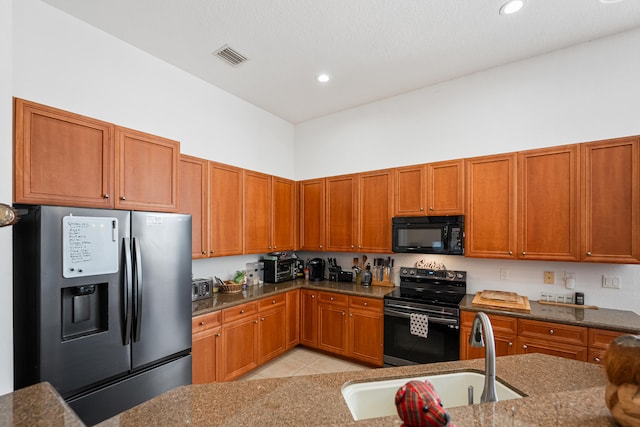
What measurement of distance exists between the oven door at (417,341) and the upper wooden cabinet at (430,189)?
3.53ft

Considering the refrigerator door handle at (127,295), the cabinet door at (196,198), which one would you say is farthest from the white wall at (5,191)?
the cabinet door at (196,198)

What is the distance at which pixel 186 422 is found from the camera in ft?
2.94

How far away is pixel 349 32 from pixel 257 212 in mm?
2120

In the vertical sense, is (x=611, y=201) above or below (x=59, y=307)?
above

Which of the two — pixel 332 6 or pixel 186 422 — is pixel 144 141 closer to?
pixel 332 6

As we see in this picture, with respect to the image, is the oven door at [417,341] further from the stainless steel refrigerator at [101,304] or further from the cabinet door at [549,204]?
the stainless steel refrigerator at [101,304]

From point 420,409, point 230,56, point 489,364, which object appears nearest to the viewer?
point 420,409

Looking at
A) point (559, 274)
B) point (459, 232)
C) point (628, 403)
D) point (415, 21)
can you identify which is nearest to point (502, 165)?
point (459, 232)

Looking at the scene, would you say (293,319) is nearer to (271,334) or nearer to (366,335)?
(271,334)

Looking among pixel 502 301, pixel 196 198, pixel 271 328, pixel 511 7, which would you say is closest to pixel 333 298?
pixel 271 328

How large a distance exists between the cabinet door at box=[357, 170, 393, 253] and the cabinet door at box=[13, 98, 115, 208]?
250cm

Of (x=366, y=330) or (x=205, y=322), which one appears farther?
(x=366, y=330)

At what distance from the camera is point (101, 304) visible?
179 centimetres

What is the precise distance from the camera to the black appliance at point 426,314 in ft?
8.71
